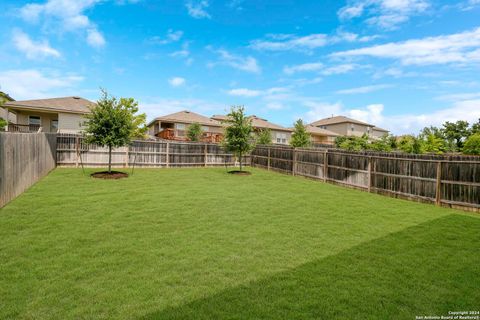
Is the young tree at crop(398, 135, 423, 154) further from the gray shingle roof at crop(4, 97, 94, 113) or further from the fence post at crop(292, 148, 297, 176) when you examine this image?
the gray shingle roof at crop(4, 97, 94, 113)

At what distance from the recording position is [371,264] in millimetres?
4188

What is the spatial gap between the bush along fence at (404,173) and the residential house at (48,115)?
66.8 ft

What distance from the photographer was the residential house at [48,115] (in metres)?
22.6

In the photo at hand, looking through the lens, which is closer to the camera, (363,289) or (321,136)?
(363,289)

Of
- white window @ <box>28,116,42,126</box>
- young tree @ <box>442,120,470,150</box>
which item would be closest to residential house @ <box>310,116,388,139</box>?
young tree @ <box>442,120,470,150</box>

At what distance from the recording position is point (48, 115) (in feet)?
80.4

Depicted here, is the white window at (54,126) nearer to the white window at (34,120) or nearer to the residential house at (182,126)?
the white window at (34,120)

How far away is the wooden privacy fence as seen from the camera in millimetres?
16938

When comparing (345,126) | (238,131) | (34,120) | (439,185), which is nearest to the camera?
(439,185)

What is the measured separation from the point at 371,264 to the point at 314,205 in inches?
169

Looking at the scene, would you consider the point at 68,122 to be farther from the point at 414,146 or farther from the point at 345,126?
the point at 345,126

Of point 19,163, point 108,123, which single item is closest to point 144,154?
point 108,123

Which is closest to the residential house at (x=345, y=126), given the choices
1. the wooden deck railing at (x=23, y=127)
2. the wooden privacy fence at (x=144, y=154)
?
the wooden privacy fence at (x=144, y=154)

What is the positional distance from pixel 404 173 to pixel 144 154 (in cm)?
1594
